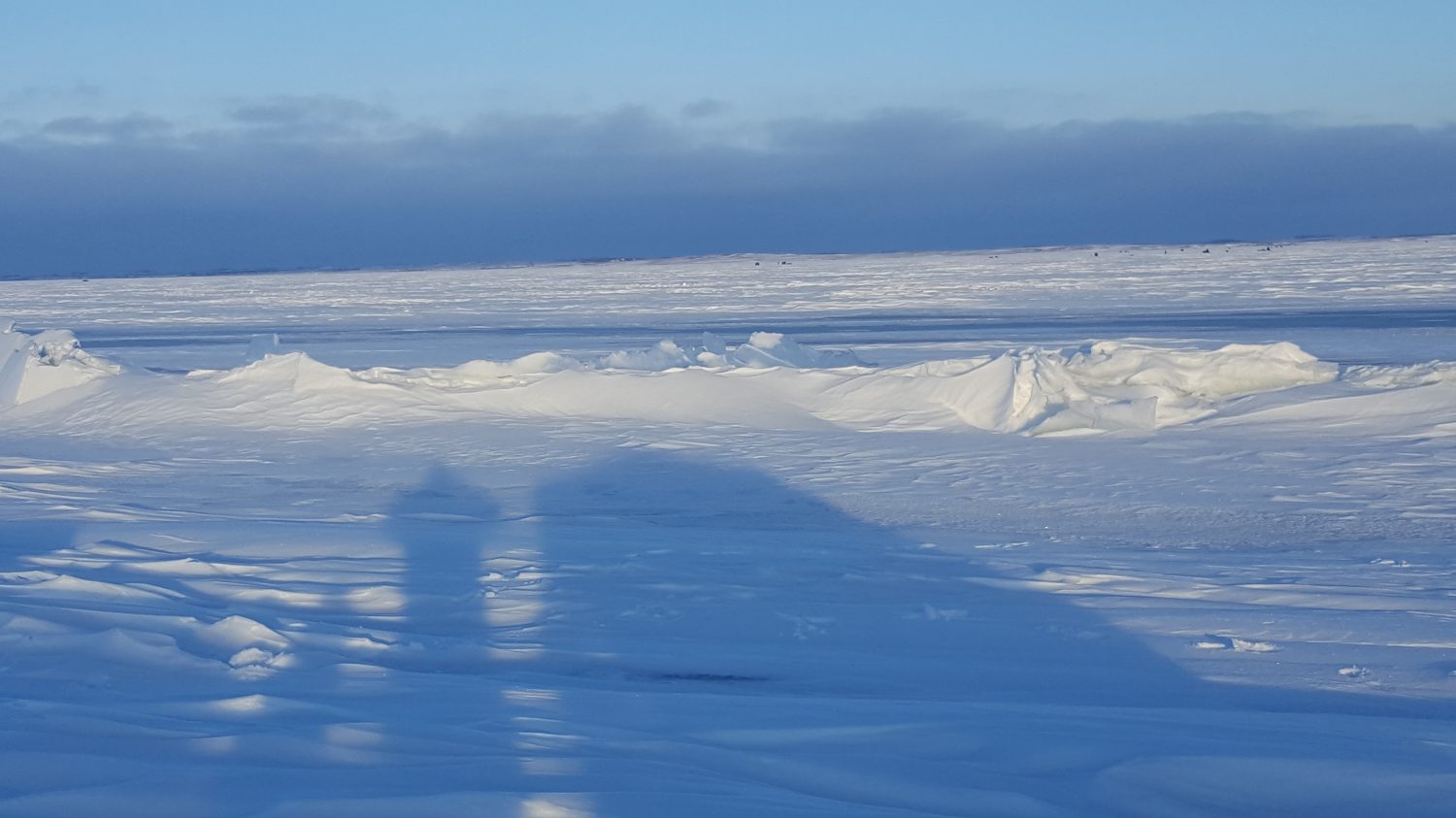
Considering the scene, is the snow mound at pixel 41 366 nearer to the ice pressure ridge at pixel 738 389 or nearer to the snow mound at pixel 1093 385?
the ice pressure ridge at pixel 738 389

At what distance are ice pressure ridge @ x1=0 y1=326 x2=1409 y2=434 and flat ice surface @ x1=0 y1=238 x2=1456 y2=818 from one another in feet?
0.16

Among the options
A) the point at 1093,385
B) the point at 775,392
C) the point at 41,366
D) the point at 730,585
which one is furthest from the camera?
the point at 41,366

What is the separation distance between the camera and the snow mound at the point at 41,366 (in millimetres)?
11844

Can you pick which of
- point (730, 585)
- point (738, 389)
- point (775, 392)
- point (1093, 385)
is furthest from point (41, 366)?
point (1093, 385)

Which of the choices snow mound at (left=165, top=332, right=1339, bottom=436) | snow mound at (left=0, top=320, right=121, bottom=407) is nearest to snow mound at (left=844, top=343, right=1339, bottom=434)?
snow mound at (left=165, top=332, right=1339, bottom=436)

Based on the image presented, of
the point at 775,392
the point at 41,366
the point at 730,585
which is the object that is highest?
the point at 41,366

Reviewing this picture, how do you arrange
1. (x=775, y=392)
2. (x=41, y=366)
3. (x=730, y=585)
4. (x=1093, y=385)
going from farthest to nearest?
(x=41, y=366) < (x=775, y=392) < (x=1093, y=385) < (x=730, y=585)

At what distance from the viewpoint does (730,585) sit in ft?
18.4

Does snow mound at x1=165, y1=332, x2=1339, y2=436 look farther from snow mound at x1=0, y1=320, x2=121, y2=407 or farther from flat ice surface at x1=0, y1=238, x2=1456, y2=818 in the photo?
snow mound at x1=0, y1=320, x2=121, y2=407

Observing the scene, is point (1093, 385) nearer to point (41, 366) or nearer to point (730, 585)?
point (730, 585)

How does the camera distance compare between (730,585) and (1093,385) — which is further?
(1093,385)

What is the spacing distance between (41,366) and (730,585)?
9.34 m

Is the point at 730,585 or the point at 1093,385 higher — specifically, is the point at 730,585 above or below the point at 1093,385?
below

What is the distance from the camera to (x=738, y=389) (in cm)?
1093
